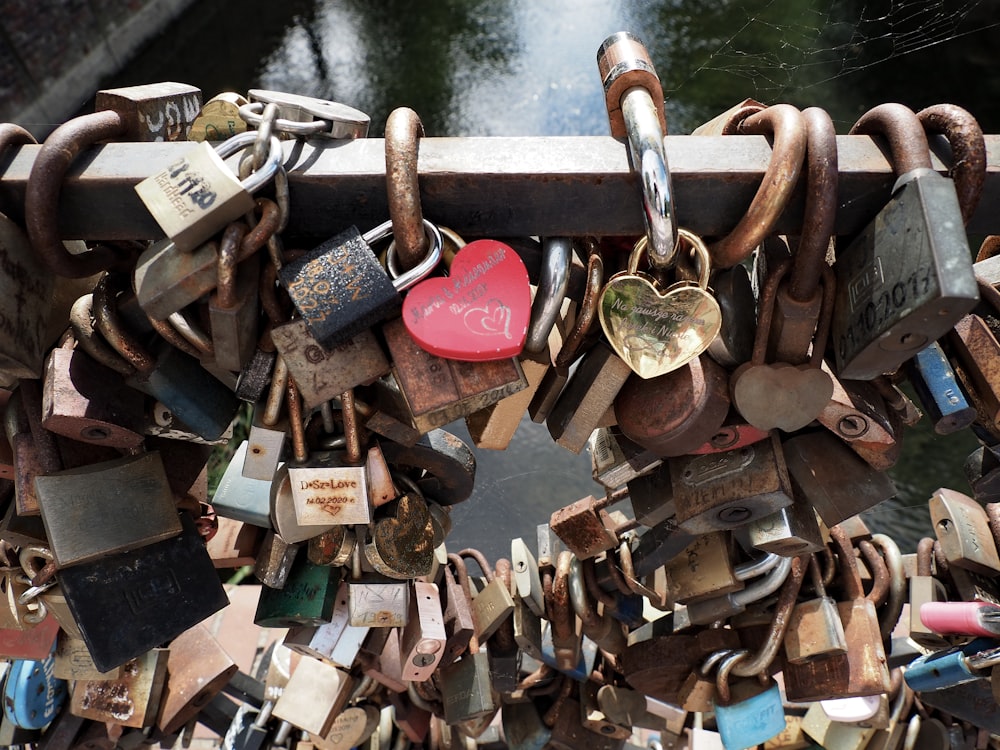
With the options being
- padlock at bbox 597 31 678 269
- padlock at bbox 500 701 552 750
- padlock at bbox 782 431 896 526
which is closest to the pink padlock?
padlock at bbox 782 431 896 526

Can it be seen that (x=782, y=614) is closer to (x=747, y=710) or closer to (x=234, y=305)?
(x=747, y=710)

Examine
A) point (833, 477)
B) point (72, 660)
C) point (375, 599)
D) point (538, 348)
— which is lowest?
point (72, 660)

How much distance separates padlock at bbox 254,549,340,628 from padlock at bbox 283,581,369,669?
0.21 ft

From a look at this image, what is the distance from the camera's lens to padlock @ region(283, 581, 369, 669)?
1.56 metres

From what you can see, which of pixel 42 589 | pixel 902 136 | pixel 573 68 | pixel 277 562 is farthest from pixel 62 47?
pixel 902 136

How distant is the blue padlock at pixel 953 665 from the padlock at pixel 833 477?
2.01 ft

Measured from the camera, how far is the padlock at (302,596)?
1.44m

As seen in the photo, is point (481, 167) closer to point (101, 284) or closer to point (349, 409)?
point (349, 409)

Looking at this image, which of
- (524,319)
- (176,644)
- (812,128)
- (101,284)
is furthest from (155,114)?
(176,644)

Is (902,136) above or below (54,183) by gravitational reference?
below

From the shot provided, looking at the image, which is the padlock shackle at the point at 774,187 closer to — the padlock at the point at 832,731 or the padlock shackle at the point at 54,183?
the padlock shackle at the point at 54,183

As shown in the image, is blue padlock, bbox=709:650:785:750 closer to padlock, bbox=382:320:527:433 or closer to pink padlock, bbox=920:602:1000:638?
pink padlock, bbox=920:602:1000:638

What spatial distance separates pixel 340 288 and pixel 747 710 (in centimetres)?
136

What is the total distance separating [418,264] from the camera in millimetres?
938
